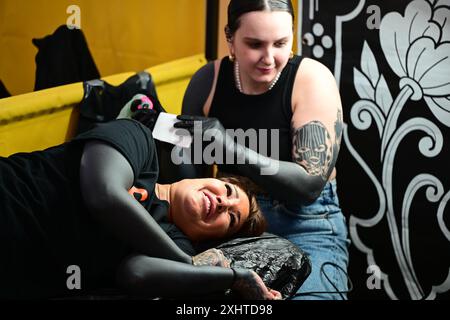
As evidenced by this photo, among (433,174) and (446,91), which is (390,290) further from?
(446,91)

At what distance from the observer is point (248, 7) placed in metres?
1.56

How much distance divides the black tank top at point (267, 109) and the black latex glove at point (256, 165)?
0.09 metres

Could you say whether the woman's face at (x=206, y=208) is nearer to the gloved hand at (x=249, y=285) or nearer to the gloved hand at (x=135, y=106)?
the gloved hand at (x=249, y=285)

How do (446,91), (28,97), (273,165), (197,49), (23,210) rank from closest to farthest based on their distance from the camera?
(23,210), (273,165), (28,97), (446,91), (197,49)

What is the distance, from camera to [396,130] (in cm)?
203

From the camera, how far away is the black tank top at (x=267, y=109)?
65.5 inches

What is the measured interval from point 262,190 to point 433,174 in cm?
59

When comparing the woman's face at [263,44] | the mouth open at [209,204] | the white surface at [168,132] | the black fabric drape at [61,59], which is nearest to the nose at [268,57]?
the woman's face at [263,44]

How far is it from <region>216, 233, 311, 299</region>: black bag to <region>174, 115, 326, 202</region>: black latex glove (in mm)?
117

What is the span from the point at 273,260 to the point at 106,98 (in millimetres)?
685

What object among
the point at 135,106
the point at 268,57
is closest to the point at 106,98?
the point at 135,106

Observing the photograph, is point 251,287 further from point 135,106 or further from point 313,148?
point 135,106

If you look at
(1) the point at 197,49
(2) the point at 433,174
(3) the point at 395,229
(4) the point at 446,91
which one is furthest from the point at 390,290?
(1) the point at 197,49

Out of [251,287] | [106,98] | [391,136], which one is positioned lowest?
[251,287]
